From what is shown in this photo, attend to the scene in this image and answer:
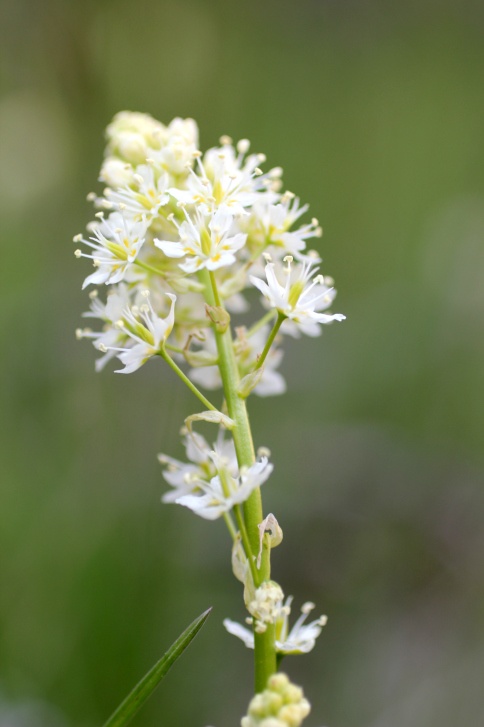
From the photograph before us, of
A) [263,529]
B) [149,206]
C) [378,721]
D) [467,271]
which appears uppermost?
[467,271]

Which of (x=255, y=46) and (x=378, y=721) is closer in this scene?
(x=378, y=721)

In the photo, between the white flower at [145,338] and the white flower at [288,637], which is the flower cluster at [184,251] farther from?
the white flower at [288,637]

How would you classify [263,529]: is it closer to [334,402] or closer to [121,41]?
[334,402]

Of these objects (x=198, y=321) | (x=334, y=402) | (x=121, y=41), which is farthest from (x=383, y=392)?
(x=198, y=321)

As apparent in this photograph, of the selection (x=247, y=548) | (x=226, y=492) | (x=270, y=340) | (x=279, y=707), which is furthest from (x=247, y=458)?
(x=279, y=707)

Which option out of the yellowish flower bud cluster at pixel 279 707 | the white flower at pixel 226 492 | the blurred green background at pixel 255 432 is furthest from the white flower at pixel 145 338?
the blurred green background at pixel 255 432

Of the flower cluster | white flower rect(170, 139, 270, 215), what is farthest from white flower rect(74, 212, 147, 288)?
white flower rect(170, 139, 270, 215)
